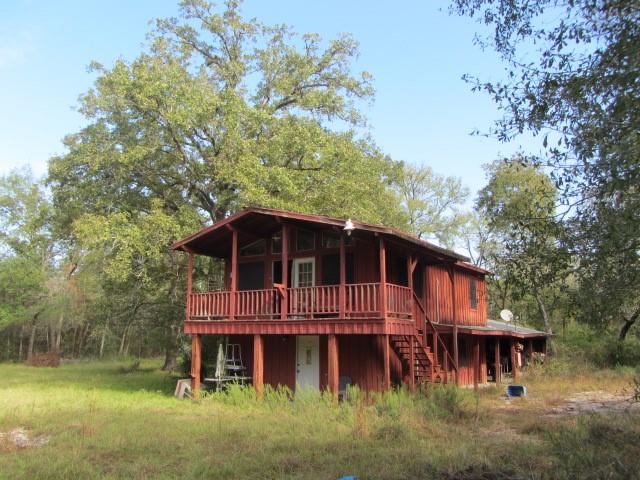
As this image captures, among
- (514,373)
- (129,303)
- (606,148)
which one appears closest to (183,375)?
(129,303)

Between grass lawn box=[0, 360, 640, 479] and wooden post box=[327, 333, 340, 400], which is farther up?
wooden post box=[327, 333, 340, 400]

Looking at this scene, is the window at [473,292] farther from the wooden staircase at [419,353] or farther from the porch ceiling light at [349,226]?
the porch ceiling light at [349,226]

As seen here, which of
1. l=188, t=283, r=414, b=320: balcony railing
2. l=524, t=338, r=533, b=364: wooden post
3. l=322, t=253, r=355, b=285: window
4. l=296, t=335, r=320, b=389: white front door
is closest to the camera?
l=188, t=283, r=414, b=320: balcony railing

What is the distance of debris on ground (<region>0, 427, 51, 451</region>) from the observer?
1009 cm

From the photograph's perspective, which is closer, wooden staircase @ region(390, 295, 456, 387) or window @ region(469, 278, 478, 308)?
wooden staircase @ region(390, 295, 456, 387)

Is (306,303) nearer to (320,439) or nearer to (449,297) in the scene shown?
(320,439)

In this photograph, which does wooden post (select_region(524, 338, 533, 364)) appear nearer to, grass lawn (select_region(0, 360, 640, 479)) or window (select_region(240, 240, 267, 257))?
grass lawn (select_region(0, 360, 640, 479))

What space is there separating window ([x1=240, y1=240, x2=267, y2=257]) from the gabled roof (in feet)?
2.87

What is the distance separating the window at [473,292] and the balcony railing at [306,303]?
719 centimetres

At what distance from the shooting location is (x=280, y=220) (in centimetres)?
1623

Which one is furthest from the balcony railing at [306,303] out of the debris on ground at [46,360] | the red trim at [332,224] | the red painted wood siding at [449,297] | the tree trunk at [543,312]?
the debris on ground at [46,360]

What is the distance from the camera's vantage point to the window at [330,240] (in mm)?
17406

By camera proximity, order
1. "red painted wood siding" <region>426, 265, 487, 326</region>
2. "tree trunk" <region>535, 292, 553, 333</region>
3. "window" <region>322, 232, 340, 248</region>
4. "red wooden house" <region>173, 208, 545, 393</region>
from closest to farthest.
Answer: "red wooden house" <region>173, 208, 545, 393</region>, "tree trunk" <region>535, 292, 553, 333</region>, "window" <region>322, 232, 340, 248</region>, "red painted wood siding" <region>426, 265, 487, 326</region>

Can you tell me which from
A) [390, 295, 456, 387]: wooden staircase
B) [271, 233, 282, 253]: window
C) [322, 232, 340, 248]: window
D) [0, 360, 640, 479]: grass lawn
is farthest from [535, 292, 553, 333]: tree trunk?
[271, 233, 282, 253]: window
